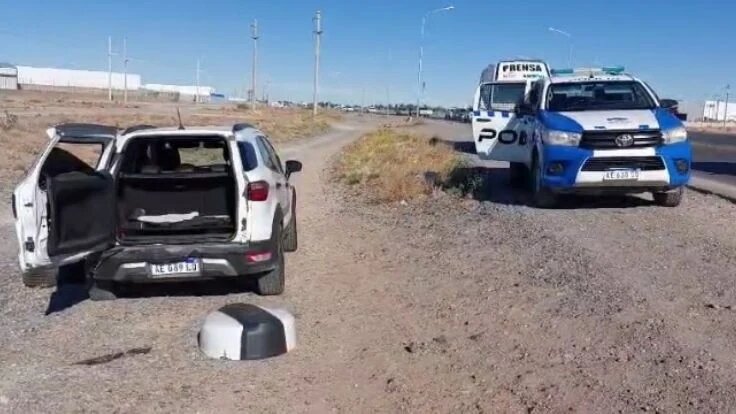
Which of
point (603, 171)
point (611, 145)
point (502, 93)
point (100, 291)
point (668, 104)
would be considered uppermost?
point (502, 93)

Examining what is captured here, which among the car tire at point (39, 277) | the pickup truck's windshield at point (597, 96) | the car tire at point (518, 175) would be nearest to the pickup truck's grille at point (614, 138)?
the pickup truck's windshield at point (597, 96)

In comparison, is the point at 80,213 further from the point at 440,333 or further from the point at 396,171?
the point at 396,171

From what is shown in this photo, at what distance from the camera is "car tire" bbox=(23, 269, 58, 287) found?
6.38m

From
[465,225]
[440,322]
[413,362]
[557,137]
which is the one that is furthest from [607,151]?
[413,362]

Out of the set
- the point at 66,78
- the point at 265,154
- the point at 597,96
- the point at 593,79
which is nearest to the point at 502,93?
the point at 593,79

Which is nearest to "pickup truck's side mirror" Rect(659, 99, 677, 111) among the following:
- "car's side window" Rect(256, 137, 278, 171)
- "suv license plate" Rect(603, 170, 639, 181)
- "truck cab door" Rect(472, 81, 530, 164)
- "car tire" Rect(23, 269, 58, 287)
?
"suv license plate" Rect(603, 170, 639, 181)

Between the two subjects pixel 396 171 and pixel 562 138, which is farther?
pixel 396 171

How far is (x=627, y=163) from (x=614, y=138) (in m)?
0.38

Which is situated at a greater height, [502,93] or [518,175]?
[502,93]

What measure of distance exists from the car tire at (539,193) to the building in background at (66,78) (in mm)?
148370

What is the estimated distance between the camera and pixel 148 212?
7.46 metres

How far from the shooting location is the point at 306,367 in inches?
215

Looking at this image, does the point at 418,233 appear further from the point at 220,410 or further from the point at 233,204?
the point at 220,410

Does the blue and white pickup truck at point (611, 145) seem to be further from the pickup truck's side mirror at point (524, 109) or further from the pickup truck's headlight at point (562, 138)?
the pickup truck's side mirror at point (524, 109)
